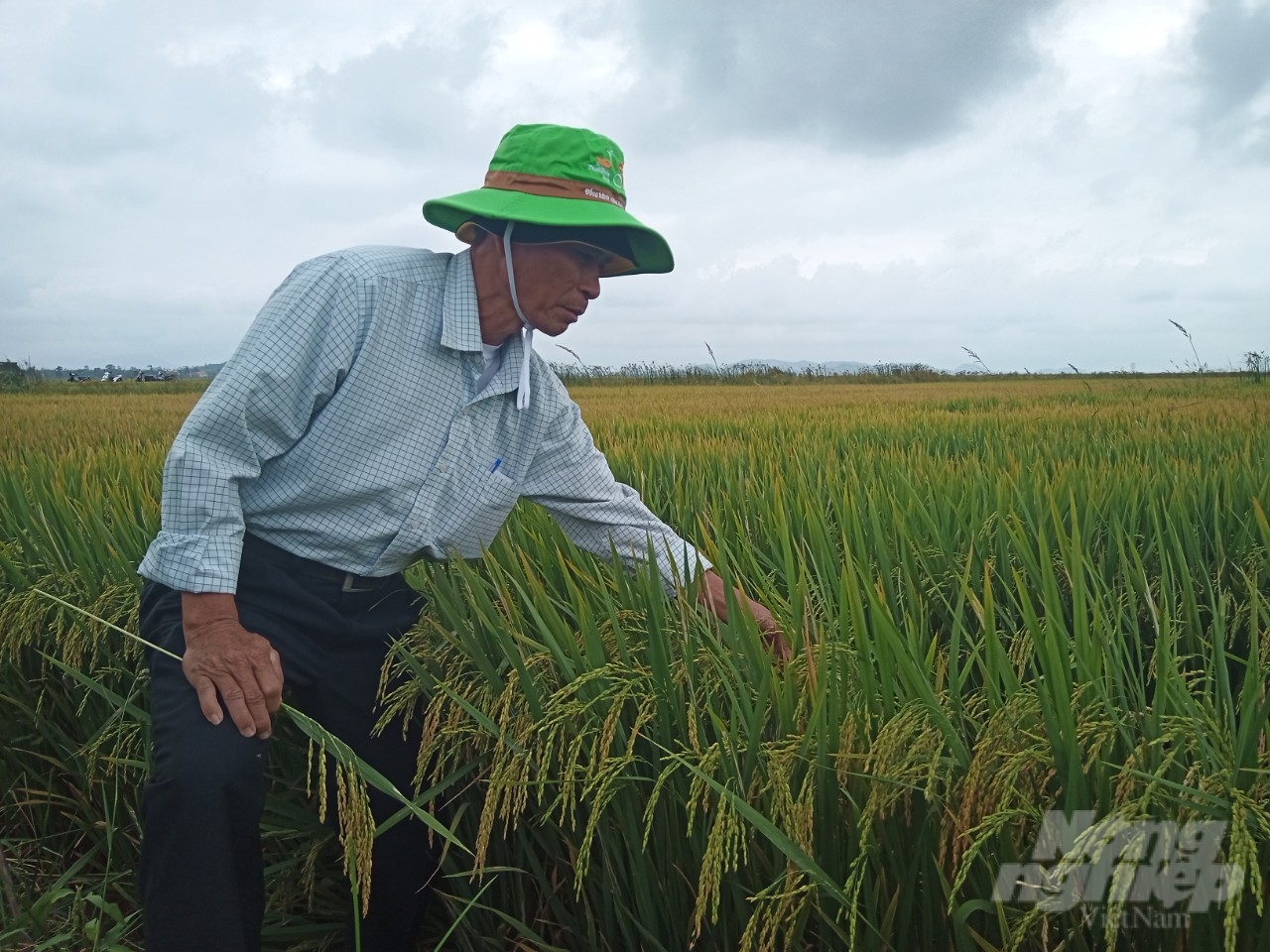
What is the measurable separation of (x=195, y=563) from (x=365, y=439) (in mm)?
372

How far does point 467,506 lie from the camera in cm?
189

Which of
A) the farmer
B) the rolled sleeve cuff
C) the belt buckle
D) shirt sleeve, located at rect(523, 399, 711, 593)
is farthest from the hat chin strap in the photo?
the rolled sleeve cuff

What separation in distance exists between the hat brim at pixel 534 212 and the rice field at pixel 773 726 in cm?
62

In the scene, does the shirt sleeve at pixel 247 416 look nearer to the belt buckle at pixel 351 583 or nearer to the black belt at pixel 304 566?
the black belt at pixel 304 566

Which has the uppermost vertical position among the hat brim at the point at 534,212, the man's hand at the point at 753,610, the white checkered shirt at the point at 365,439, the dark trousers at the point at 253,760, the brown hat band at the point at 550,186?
the brown hat band at the point at 550,186

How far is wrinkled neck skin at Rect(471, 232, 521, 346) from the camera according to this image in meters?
1.78

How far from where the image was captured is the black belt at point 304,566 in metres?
1.72

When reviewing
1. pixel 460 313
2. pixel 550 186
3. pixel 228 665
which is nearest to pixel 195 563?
pixel 228 665

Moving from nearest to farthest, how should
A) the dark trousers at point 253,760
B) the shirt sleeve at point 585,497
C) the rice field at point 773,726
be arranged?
the rice field at point 773,726 → the dark trousers at point 253,760 → the shirt sleeve at point 585,497

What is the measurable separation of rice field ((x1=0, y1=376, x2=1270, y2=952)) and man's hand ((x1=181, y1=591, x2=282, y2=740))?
229 millimetres

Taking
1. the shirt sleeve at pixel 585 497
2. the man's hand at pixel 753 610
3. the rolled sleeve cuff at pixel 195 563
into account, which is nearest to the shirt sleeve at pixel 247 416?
the rolled sleeve cuff at pixel 195 563

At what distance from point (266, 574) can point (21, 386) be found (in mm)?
23669

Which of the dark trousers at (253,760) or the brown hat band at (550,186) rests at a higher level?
the brown hat band at (550,186)

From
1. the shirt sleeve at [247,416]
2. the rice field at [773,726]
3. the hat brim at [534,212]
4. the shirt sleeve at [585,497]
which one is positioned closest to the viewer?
the rice field at [773,726]
